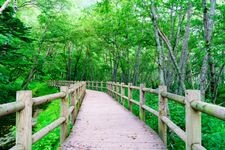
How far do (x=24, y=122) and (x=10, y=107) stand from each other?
58cm

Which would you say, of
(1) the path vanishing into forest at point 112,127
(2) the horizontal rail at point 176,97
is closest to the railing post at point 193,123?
(1) the path vanishing into forest at point 112,127

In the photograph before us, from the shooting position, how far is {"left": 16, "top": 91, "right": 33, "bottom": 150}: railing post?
3.89 m

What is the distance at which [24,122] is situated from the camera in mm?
3943

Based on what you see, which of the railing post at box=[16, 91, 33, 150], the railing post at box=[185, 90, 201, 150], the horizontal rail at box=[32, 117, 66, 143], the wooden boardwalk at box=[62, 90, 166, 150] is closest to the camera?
the railing post at box=[16, 91, 33, 150]

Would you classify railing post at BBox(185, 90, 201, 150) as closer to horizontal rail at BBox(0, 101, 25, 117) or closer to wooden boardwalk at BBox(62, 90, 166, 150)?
wooden boardwalk at BBox(62, 90, 166, 150)

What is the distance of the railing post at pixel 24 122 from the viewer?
389cm

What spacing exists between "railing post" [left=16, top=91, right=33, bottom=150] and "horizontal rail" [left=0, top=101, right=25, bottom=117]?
0.11 m

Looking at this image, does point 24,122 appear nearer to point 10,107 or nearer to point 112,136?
point 10,107

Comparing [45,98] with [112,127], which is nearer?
[45,98]

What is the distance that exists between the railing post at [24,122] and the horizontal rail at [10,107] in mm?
107

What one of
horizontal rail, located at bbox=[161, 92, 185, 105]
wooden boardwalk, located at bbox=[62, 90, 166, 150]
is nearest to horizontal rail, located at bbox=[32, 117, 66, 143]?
wooden boardwalk, located at bbox=[62, 90, 166, 150]

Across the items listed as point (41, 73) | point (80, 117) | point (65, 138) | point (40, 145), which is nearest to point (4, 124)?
point (80, 117)

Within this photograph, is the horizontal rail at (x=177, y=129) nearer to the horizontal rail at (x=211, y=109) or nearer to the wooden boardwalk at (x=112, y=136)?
the wooden boardwalk at (x=112, y=136)

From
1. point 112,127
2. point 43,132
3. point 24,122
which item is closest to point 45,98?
point 43,132
